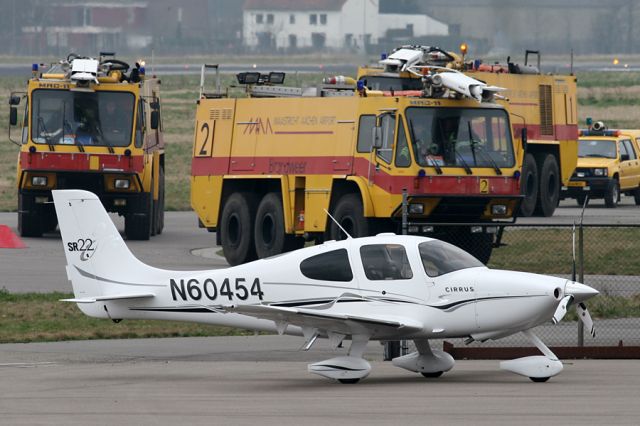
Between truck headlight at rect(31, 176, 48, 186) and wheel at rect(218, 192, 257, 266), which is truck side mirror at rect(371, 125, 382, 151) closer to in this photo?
wheel at rect(218, 192, 257, 266)

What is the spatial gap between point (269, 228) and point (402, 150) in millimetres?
3440

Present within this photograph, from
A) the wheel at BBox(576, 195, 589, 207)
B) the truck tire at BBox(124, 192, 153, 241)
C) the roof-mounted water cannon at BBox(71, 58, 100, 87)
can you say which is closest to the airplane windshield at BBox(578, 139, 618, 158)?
the wheel at BBox(576, 195, 589, 207)

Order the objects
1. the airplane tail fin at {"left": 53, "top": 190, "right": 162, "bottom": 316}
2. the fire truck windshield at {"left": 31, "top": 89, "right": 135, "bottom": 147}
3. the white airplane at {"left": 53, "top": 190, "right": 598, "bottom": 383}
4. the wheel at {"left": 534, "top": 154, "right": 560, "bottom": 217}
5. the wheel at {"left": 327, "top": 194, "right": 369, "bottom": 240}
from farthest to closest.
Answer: the wheel at {"left": 534, "top": 154, "right": 560, "bottom": 217}
the fire truck windshield at {"left": 31, "top": 89, "right": 135, "bottom": 147}
the wheel at {"left": 327, "top": 194, "right": 369, "bottom": 240}
the airplane tail fin at {"left": 53, "top": 190, "right": 162, "bottom": 316}
the white airplane at {"left": 53, "top": 190, "right": 598, "bottom": 383}

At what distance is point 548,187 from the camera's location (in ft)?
111

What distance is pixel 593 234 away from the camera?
28.3 meters

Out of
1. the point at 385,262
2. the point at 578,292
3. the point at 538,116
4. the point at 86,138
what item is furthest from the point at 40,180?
the point at 578,292

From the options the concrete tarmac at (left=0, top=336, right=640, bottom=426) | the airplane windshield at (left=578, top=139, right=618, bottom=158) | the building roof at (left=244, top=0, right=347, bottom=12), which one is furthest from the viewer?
the building roof at (left=244, top=0, right=347, bottom=12)

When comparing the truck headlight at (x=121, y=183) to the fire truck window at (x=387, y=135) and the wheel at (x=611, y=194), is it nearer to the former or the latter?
the fire truck window at (x=387, y=135)

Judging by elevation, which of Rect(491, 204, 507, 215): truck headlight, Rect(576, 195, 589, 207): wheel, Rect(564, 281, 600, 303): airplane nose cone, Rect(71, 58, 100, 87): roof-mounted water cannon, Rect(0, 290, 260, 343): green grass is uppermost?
Rect(71, 58, 100, 87): roof-mounted water cannon

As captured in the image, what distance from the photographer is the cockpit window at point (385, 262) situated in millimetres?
15156

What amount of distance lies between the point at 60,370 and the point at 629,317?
7.81m

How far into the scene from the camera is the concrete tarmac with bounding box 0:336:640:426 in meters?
12.5

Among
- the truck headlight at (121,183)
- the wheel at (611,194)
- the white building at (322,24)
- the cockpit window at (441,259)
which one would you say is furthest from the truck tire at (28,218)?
the white building at (322,24)

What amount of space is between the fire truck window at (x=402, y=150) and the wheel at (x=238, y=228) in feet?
12.3
